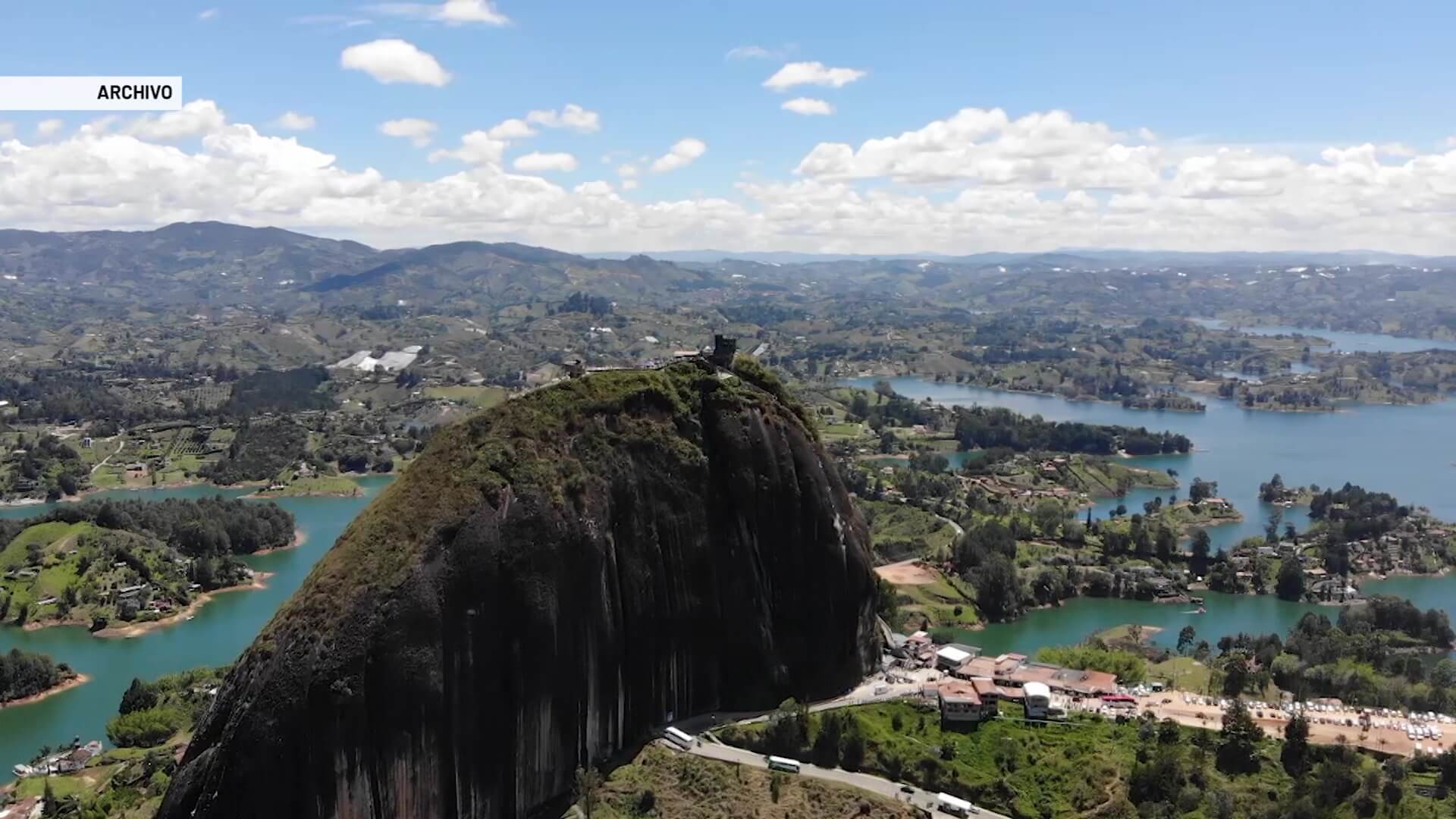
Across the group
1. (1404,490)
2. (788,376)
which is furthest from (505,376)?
(1404,490)

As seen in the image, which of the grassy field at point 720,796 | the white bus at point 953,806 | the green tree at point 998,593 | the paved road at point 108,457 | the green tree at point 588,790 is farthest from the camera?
the paved road at point 108,457

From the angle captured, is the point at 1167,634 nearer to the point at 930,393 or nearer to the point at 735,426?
the point at 735,426

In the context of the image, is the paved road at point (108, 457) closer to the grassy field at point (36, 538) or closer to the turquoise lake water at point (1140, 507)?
the turquoise lake water at point (1140, 507)

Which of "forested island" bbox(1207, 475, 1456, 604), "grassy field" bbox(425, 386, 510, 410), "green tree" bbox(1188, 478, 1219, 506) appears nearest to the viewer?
"forested island" bbox(1207, 475, 1456, 604)

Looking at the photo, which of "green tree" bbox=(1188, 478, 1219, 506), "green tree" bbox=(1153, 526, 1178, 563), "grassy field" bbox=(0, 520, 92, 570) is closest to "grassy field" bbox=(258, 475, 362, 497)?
"grassy field" bbox=(0, 520, 92, 570)

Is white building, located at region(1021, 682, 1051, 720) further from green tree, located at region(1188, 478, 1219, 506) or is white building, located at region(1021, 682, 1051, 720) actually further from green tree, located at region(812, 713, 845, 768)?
green tree, located at region(1188, 478, 1219, 506)

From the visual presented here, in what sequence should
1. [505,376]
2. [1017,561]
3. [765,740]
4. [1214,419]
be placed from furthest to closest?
1. [505,376]
2. [1214,419]
3. [1017,561]
4. [765,740]

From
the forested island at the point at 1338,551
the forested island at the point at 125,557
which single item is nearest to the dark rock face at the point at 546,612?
the forested island at the point at 125,557
